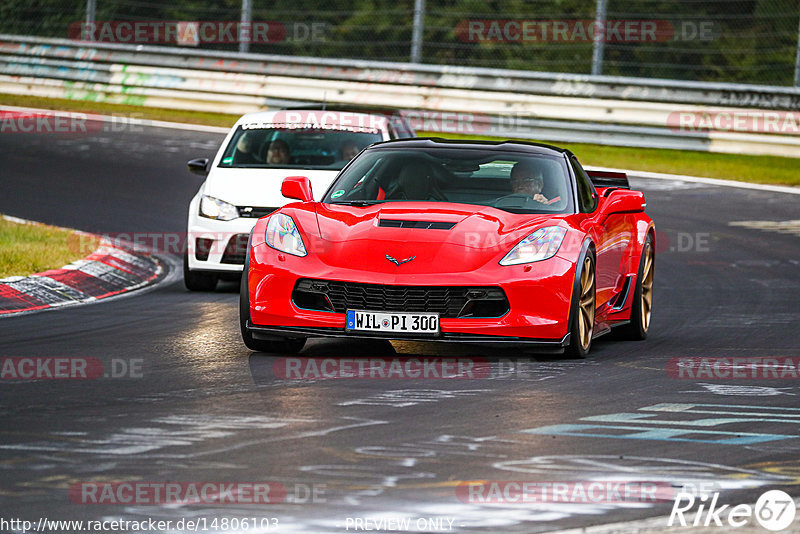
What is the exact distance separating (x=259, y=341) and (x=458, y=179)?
5.84 feet

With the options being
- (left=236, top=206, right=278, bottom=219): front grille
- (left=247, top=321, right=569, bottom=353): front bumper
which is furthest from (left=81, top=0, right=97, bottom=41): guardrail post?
(left=247, top=321, right=569, bottom=353): front bumper

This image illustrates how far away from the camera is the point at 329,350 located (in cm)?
885

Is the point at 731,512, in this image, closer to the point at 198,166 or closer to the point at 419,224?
the point at 419,224

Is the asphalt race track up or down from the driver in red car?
down

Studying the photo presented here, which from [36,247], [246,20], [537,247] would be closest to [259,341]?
A: [537,247]

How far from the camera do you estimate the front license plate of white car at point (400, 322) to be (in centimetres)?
812

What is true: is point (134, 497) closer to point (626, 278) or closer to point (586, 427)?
point (586, 427)

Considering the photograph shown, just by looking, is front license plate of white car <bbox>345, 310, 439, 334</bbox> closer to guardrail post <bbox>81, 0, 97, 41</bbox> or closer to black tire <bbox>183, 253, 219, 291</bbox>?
black tire <bbox>183, 253, 219, 291</bbox>

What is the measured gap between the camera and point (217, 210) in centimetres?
1220

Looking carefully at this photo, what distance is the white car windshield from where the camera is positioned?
43.4 feet

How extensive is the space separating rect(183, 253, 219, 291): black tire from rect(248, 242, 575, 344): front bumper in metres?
3.72

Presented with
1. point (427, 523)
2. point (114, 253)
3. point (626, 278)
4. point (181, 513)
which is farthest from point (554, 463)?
point (114, 253)

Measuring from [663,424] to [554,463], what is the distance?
1.08 metres

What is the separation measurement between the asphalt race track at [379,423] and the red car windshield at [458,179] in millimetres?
960
